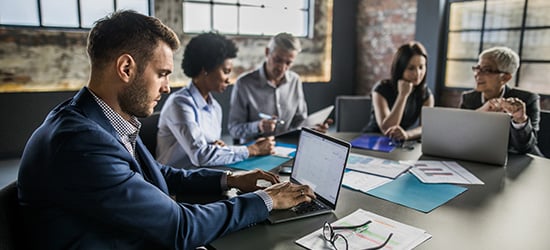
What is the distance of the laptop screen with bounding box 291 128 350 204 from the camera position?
1.18m

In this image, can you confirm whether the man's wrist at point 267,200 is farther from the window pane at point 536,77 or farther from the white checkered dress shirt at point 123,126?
the window pane at point 536,77

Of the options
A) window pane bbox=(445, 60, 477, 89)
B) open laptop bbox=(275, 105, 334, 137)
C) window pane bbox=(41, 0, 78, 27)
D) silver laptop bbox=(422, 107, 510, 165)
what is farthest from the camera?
window pane bbox=(445, 60, 477, 89)

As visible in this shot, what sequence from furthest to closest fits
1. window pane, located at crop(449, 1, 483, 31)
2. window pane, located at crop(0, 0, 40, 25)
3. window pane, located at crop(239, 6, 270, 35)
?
window pane, located at crop(239, 6, 270, 35) → window pane, located at crop(449, 1, 483, 31) → window pane, located at crop(0, 0, 40, 25)

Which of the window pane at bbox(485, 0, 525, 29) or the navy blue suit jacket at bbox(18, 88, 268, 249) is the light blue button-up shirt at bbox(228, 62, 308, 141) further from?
the window pane at bbox(485, 0, 525, 29)

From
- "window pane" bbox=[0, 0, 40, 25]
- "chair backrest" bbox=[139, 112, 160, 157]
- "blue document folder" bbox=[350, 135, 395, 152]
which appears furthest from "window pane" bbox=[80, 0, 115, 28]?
"blue document folder" bbox=[350, 135, 395, 152]

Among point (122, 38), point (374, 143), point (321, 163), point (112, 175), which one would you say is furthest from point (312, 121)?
point (112, 175)

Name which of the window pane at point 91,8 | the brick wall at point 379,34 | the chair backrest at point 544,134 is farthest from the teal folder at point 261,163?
the brick wall at point 379,34

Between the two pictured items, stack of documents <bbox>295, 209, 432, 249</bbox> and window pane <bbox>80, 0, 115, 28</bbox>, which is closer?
stack of documents <bbox>295, 209, 432, 249</bbox>

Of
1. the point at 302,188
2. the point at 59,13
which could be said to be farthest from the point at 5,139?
the point at 302,188

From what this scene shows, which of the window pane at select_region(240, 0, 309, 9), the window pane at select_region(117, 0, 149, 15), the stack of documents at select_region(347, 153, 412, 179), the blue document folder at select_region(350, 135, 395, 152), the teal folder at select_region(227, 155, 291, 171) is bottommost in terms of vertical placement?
the teal folder at select_region(227, 155, 291, 171)

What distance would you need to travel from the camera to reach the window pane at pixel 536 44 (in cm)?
406

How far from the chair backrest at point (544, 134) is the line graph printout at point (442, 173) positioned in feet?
2.59

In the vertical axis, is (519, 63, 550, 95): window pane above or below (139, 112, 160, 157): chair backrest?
above

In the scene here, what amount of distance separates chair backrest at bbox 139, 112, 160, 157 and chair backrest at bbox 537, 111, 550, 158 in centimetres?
214
